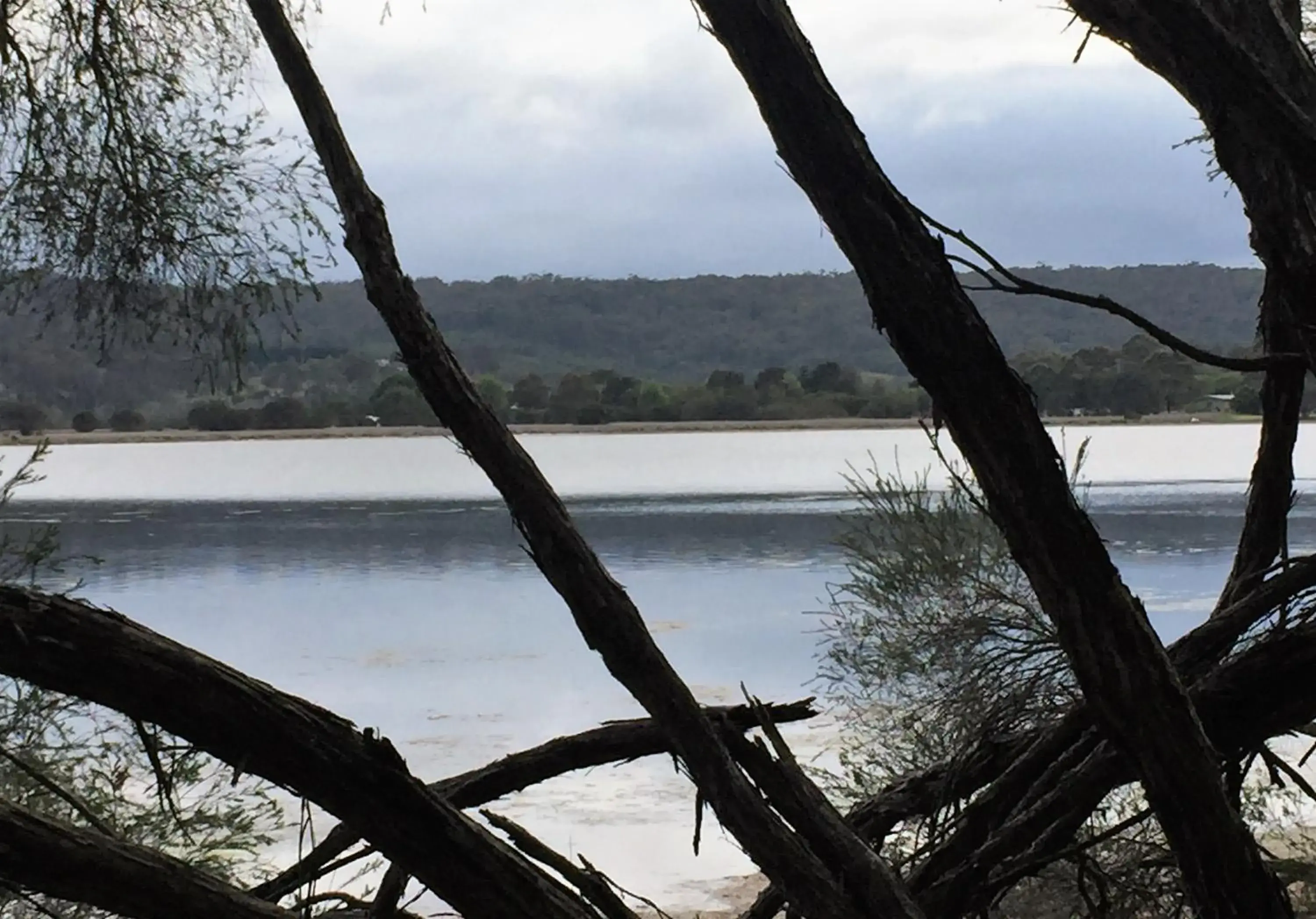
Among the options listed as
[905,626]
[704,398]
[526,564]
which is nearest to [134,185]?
[704,398]

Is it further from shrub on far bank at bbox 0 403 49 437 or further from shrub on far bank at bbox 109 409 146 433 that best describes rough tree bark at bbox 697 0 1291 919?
shrub on far bank at bbox 0 403 49 437

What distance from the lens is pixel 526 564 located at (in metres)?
5.81

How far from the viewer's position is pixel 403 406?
223 centimetres

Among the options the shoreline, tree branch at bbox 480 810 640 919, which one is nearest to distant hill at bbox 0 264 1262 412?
the shoreline

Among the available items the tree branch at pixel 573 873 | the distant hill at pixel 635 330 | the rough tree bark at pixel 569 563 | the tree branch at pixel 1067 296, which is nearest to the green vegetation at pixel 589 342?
the distant hill at pixel 635 330

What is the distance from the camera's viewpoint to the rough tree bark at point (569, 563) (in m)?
0.80

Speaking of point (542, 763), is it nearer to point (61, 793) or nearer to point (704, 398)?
point (61, 793)

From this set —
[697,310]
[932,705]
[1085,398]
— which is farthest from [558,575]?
[697,310]

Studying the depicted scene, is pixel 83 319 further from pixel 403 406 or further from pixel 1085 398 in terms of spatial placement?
pixel 1085 398

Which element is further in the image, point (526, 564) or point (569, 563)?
point (526, 564)

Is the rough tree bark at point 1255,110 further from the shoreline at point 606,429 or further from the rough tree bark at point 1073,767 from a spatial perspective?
the shoreline at point 606,429

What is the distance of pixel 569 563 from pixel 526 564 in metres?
4.96

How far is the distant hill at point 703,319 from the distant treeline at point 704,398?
0.14ft

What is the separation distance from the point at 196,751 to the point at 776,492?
4.92 metres
